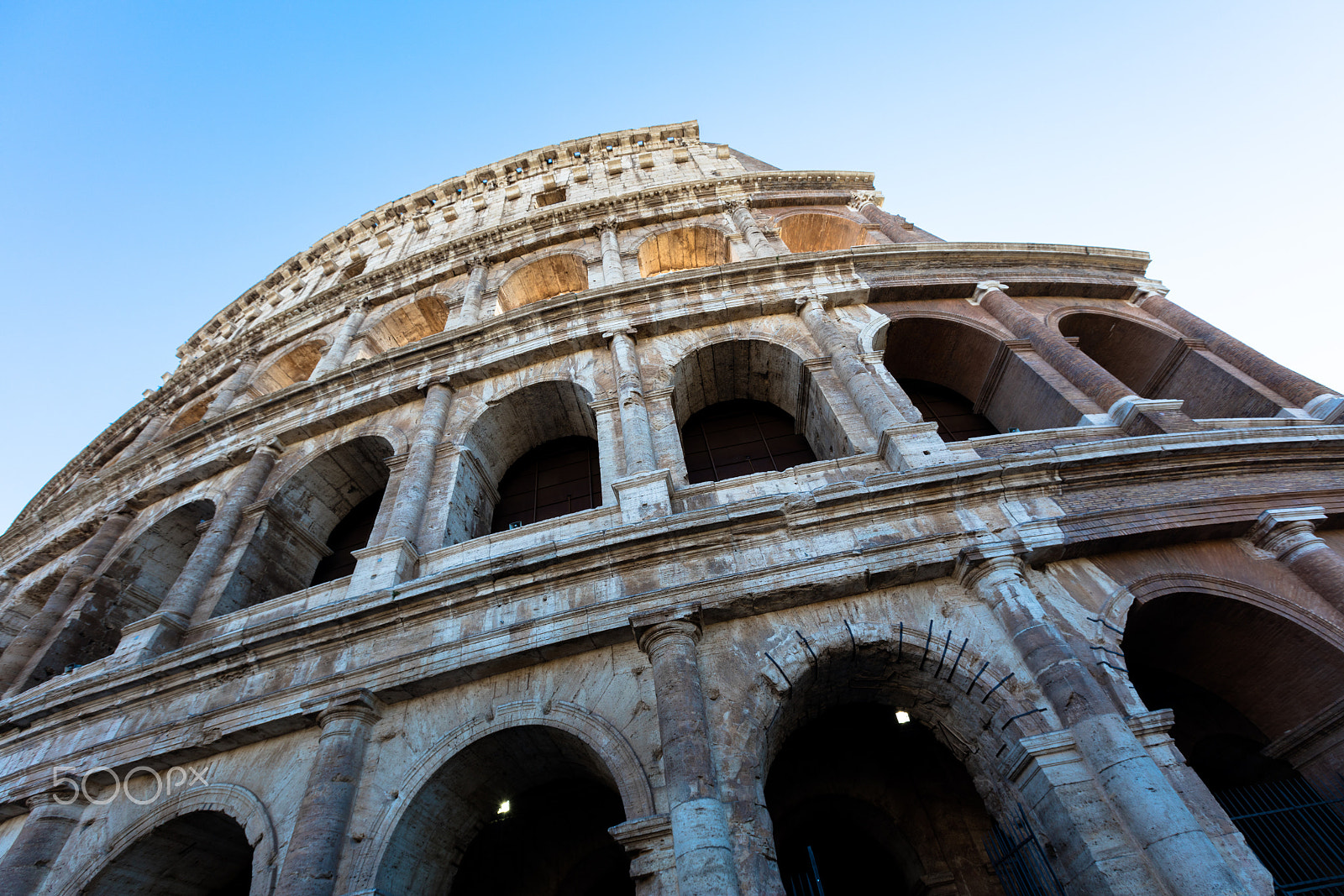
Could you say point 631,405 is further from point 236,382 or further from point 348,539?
point 236,382

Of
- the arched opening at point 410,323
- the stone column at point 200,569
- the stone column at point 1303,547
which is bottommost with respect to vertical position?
the stone column at point 1303,547

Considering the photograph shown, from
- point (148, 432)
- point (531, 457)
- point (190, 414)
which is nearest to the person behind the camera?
point (531, 457)

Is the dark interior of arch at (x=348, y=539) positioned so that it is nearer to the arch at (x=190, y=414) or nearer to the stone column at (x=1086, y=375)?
the arch at (x=190, y=414)

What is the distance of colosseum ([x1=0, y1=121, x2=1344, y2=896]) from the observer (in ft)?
17.5

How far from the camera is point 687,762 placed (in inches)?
195

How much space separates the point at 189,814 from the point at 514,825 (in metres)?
3.26

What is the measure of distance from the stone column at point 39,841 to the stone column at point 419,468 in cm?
384

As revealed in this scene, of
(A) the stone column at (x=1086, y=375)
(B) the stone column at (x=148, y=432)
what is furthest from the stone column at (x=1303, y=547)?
(B) the stone column at (x=148, y=432)

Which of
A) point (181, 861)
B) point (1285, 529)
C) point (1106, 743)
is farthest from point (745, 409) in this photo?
point (181, 861)

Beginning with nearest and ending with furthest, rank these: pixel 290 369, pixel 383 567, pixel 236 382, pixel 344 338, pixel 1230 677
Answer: pixel 1230 677 < pixel 383 567 < pixel 344 338 < pixel 236 382 < pixel 290 369

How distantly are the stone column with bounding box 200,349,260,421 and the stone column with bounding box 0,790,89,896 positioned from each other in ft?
27.5

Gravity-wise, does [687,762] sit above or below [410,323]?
below

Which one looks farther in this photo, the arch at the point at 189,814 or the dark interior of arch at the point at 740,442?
the dark interior of arch at the point at 740,442

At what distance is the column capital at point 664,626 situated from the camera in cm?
580
